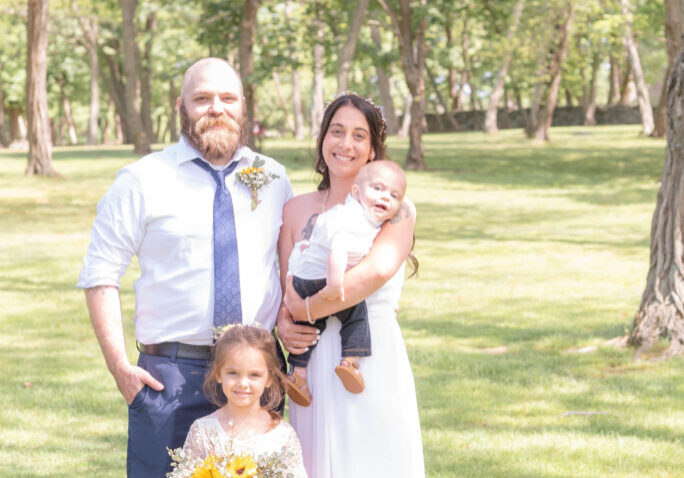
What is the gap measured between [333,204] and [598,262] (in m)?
10.3

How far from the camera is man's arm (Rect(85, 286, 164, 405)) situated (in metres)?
3.83

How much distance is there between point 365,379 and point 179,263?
0.89m

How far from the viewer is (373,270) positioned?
3.70 m

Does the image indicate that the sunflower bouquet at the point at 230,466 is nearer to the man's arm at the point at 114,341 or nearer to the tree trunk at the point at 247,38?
the man's arm at the point at 114,341

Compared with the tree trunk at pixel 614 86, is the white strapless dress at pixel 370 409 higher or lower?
lower

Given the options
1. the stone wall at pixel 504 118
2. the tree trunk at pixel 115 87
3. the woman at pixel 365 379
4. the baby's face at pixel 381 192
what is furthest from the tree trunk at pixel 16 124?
the baby's face at pixel 381 192

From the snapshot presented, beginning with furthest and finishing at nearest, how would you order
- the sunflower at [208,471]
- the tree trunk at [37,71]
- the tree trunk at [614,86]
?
the tree trunk at [614,86] < the tree trunk at [37,71] < the sunflower at [208,471]

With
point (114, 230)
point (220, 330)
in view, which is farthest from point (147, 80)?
point (220, 330)

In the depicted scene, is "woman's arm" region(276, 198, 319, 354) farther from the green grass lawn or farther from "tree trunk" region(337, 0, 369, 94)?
"tree trunk" region(337, 0, 369, 94)

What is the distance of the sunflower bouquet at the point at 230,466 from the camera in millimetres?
3479

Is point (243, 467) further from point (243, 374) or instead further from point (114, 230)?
point (114, 230)

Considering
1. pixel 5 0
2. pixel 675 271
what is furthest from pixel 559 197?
pixel 5 0

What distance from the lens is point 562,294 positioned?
37.9ft

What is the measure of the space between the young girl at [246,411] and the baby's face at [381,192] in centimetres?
63
